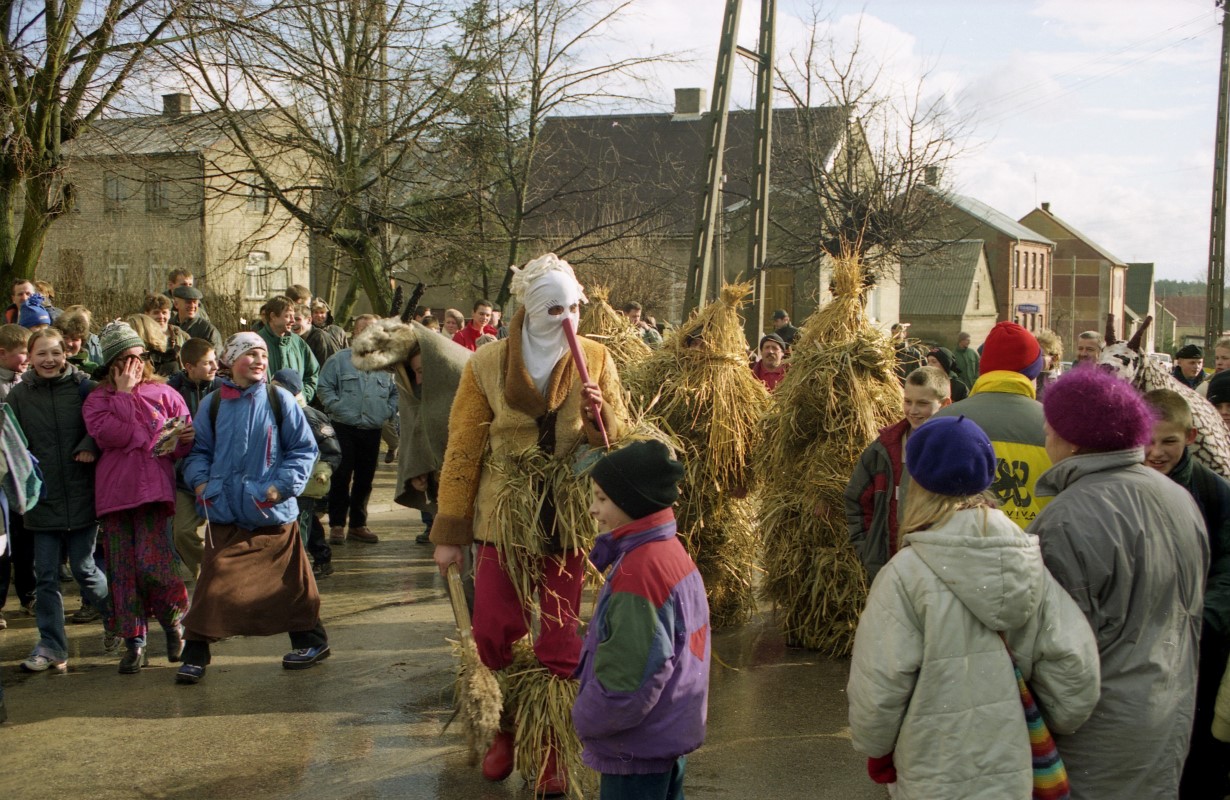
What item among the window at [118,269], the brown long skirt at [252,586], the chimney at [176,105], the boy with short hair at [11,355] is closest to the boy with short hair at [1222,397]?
the brown long skirt at [252,586]

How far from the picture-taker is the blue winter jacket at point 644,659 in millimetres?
3166

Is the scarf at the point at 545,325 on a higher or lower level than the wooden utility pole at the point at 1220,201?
lower

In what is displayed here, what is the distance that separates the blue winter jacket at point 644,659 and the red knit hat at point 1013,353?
1.87m

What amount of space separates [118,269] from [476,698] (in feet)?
74.6

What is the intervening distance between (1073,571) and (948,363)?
631cm

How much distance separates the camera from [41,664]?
6238 millimetres

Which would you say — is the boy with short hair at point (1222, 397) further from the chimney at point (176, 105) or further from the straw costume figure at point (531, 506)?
the chimney at point (176, 105)

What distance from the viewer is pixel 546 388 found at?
4648 millimetres

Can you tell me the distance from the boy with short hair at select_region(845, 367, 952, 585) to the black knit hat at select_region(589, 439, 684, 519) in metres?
2.30

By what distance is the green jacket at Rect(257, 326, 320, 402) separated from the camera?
9.39 metres

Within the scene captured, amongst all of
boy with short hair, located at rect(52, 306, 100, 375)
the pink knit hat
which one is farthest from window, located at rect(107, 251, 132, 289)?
the pink knit hat

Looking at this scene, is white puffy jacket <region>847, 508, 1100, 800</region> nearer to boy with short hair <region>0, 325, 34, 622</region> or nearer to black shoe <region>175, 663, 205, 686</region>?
black shoe <region>175, 663, 205, 686</region>

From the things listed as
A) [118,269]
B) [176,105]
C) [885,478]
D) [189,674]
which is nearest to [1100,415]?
[885,478]

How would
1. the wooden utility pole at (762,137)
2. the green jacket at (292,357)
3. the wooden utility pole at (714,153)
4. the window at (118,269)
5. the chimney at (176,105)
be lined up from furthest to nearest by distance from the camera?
the window at (118,269) → the chimney at (176,105) → the wooden utility pole at (762,137) → the wooden utility pole at (714,153) → the green jacket at (292,357)
